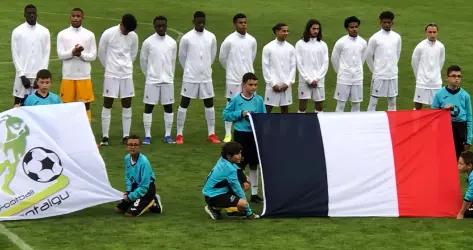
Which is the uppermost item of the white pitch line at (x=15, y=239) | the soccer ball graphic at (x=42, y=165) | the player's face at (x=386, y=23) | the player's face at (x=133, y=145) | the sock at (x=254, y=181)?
the player's face at (x=386, y=23)

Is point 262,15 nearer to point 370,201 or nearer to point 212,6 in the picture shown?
point 212,6

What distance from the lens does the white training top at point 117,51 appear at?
1794cm

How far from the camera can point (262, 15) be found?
101 feet

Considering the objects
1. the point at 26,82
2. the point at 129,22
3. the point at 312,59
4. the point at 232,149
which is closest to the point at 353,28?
the point at 312,59

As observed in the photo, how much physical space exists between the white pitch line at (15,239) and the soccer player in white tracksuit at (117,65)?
17.8ft

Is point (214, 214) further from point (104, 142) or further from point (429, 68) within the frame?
point (429, 68)

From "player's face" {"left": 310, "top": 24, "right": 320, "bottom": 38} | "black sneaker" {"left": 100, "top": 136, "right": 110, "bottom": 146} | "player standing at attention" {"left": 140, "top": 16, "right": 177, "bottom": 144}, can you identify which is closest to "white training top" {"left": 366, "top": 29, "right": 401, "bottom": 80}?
"player's face" {"left": 310, "top": 24, "right": 320, "bottom": 38}

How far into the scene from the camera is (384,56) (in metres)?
18.8

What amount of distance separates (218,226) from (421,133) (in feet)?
8.99

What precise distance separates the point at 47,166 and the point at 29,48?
17.1ft

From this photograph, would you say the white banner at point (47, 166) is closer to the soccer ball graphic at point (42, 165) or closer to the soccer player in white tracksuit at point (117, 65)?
the soccer ball graphic at point (42, 165)

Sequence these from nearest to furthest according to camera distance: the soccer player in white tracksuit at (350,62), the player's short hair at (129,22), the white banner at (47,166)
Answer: the white banner at (47,166)
the player's short hair at (129,22)
the soccer player in white tracksuit at (350,62)

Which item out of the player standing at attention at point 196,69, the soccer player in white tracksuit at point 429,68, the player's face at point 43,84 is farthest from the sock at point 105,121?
the soccer player in white tracksuit at point 429,68

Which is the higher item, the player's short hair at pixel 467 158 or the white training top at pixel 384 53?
the white training top at pixel 384 53
